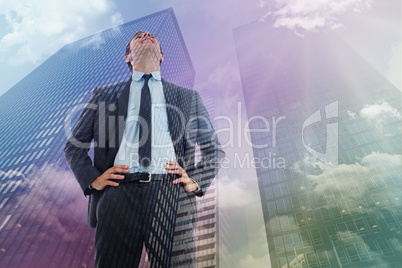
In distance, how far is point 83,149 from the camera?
2.22 meters

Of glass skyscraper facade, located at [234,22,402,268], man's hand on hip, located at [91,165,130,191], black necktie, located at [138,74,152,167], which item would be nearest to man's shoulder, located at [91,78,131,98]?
black necktie, located at [138,74,152,167]

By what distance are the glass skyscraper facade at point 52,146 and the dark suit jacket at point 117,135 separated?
35094mm

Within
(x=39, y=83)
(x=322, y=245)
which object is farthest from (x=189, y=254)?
(x=39, y=83)

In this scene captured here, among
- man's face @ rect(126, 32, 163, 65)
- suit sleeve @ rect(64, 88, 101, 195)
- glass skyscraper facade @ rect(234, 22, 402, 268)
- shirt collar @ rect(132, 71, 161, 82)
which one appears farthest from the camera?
glass skyscraper facade @ rect(234, 22, 402, 268)

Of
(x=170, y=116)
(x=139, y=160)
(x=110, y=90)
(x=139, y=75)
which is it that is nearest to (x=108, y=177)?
(x=139, y=160)

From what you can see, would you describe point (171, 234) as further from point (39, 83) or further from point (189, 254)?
point (39, 83)

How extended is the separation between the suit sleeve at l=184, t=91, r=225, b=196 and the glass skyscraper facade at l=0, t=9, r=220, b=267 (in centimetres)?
3518

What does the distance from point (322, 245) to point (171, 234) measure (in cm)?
6379

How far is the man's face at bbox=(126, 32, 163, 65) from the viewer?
3010 mm

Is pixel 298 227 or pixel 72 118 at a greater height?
pixel 72 118

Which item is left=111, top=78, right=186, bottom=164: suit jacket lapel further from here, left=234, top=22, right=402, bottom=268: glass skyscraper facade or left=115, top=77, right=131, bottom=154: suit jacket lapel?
left=234, top=22, right=402, bottom=268: glass skyscraper facade

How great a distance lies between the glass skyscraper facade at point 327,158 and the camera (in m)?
55.4

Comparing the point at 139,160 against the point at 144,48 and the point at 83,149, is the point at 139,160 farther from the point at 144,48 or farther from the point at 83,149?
the point at 144,48

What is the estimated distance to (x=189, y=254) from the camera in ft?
7.16
